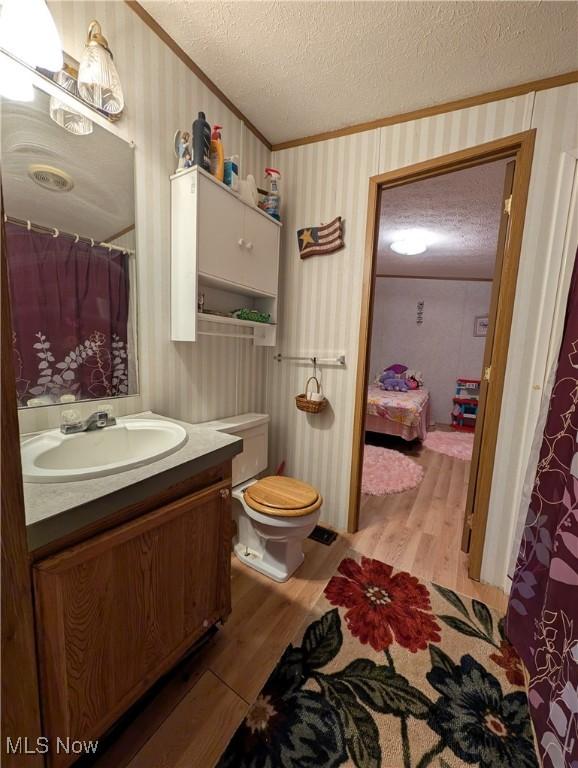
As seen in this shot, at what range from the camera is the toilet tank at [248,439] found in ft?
5.94

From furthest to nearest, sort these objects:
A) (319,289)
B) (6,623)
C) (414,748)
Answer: (319,289) < (414,748) < (6,623)

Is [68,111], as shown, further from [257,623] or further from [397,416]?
[397,416]

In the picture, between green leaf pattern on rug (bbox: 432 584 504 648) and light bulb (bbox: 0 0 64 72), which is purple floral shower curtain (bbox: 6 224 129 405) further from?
green leaf pattern on rug (bbox: 432 584 504 648)

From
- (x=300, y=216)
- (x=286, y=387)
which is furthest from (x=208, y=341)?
(x=300, y=216)

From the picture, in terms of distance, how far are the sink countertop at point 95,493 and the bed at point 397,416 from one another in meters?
2.81

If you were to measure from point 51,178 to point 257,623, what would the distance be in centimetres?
192

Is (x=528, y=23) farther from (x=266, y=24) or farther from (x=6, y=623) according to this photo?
(x=6, y=623)

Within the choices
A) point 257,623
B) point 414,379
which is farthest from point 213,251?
point 414,379

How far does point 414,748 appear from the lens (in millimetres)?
998

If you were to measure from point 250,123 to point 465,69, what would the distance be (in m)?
1.15

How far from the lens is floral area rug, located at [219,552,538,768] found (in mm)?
982

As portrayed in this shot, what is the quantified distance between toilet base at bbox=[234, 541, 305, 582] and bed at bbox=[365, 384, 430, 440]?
207 cm

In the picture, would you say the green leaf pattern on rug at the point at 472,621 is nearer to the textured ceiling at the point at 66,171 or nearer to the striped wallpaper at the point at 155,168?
the striped wallpaper at the point at 155,168

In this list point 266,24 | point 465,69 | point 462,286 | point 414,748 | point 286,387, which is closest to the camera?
point 414,748
